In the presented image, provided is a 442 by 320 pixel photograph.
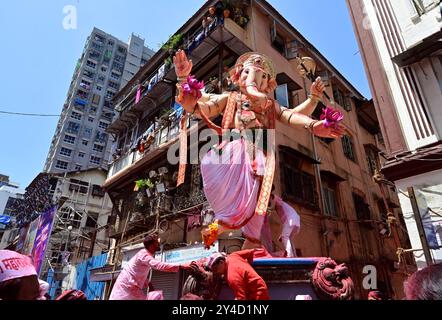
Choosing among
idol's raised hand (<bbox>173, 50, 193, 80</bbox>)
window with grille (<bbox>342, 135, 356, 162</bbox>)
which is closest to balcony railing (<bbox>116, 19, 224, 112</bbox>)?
idol's raised hand (<bbox>173, 50, 193, 80</bbox>)

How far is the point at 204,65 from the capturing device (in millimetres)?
12555

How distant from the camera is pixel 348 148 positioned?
51.0 ft

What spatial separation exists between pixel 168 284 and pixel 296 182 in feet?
25.9

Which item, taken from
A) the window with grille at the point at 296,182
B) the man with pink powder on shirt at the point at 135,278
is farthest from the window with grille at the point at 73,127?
the man with pink powder on shirt at the point at 135,278

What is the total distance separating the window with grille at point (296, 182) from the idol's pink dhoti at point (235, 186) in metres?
5.91

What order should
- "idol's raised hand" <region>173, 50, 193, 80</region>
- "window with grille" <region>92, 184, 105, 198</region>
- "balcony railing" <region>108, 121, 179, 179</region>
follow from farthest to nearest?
1. "window with grille" <region>92, 184, 105, 198</region>
2. "balcony railing" <region>108, 121, 179, 179</region>
3. "idol's raised hand" <region>173, 50, 193, 80</region>

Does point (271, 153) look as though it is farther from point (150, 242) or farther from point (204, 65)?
point (204, 65)

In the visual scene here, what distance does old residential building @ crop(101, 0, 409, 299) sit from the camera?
10.4m

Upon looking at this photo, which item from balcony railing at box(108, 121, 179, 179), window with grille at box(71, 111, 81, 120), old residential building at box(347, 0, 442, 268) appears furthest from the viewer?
window with grille at box(71, 111, 81, 120)

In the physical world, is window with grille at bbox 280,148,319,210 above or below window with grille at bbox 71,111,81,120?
below

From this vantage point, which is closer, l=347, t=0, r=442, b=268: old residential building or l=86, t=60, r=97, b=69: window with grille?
l=347, t=0, r=442, b=268: old residential building

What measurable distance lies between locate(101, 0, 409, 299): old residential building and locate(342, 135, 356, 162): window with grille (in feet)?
0.21

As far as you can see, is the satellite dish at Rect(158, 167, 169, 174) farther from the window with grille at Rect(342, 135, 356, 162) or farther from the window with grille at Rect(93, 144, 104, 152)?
the window with grille at Rect(93, 144, 104, 152)

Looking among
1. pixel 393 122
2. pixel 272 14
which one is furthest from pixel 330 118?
pixel 272 14
